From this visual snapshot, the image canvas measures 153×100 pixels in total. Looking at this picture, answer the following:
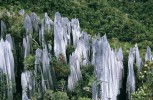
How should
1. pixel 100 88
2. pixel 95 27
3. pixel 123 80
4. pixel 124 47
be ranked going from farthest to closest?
1. pixel 95 27
2. pixel 124 47
3. pixel 123 80
4. pixel 100 88

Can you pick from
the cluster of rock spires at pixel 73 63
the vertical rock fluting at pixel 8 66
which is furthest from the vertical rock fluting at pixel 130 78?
the vertical rock fluting at pixel 8 66

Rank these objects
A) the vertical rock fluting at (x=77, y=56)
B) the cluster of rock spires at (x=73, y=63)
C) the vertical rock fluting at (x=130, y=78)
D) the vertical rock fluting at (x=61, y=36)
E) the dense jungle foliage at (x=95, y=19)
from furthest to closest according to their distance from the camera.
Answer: the dense jungle foliage at (x=95, y=19), the vertical rock fluting at (x=61, y=36), the vertical rock fluting at (x=130, y=78), the vertical rock fluting at (x=77, y=56), the cluster of rock spires at (x=73, y=63)

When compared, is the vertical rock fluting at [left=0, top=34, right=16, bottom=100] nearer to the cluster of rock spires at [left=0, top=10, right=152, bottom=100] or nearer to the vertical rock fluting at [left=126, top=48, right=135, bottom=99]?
the cluster of rock spires at [left=0, top=10, right=152, bottom=100]

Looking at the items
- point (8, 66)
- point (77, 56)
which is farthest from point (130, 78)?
point (8, 66)

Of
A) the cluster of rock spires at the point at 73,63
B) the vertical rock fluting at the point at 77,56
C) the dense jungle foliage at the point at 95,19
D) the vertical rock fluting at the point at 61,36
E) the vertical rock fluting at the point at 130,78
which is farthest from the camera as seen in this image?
the dense jungle foliage at the point at 95,19

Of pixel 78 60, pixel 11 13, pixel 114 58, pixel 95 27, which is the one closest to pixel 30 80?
pixel 78 60

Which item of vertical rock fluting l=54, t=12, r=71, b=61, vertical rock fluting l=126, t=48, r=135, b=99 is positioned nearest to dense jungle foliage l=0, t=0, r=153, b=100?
vertical rock fluting l=126, t=48, r=135, b=99

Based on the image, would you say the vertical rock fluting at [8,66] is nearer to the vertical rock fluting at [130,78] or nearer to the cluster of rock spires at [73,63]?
the cluster of rock spires at [73,63]

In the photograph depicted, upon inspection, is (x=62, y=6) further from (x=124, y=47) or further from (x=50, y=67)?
(x=50, y=67)
